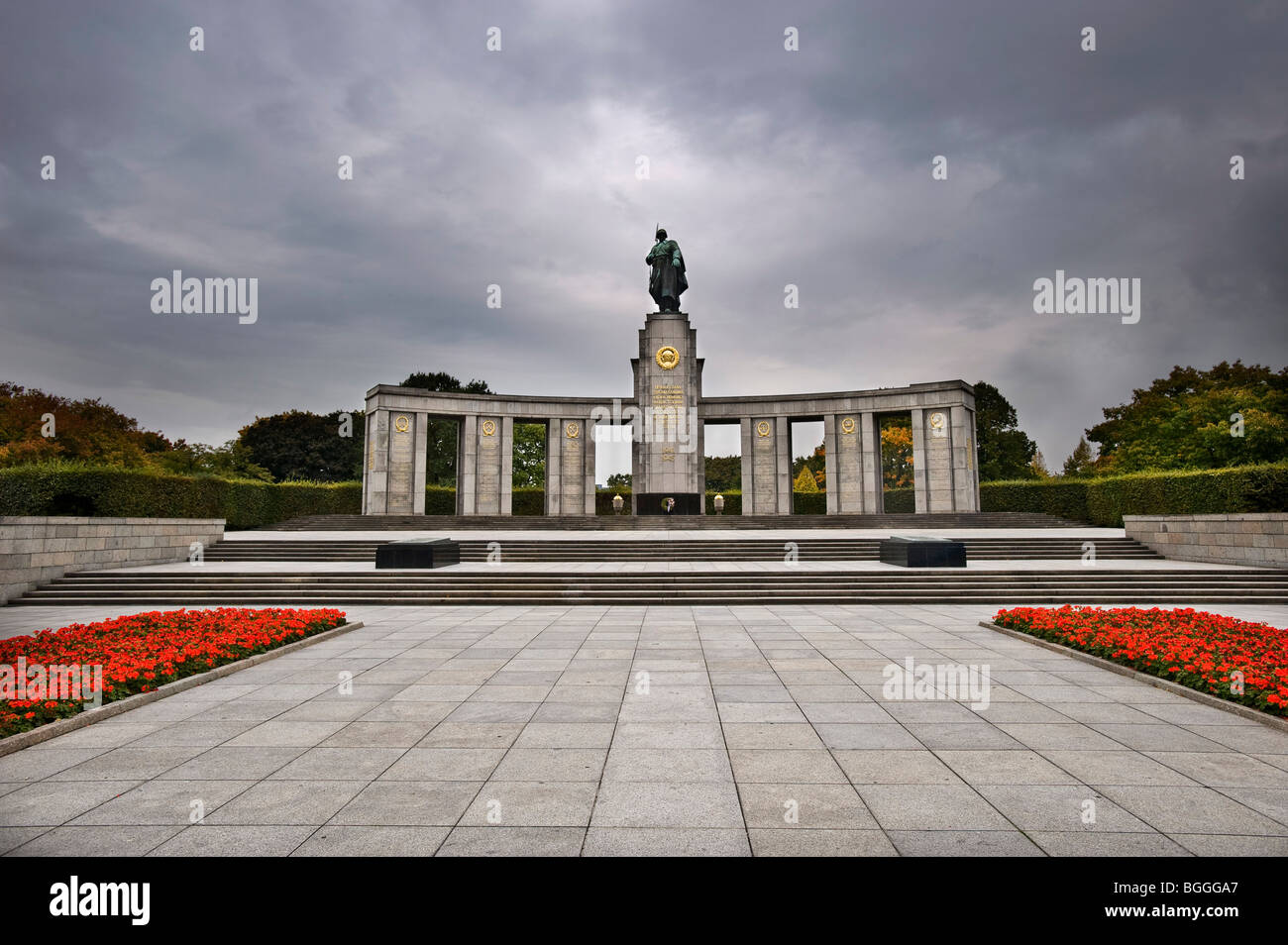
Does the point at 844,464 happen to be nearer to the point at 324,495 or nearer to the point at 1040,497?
the point at 1040,497

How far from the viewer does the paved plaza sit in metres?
4.14

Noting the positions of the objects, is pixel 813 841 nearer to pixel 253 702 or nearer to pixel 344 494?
pixel 253 702

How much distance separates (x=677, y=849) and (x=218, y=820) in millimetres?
3044

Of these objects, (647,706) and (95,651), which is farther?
(95,651)

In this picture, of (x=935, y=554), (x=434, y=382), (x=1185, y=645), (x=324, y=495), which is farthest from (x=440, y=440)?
(x=1185, y=645)

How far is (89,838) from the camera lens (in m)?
4.14

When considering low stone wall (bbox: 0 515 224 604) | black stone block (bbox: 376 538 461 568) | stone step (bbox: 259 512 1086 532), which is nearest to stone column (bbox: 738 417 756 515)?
stone step (bbox: 259 512 1086 532)

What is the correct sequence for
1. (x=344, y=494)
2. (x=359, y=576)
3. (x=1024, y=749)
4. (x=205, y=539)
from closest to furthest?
1. (x=1024, y=749)
2. (x=359, y=576)
3. (x=205, y=539)
4. (x=344, y=494)

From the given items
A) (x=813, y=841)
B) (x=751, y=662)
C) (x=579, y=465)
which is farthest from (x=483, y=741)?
(x=579, y=465)

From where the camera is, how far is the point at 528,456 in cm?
6681

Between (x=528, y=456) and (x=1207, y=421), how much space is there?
52.5 m

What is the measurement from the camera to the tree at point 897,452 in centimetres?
7150

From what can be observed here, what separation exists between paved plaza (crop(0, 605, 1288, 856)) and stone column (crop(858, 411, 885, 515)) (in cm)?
3146

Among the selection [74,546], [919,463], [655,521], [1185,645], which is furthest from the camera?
[919,463]
